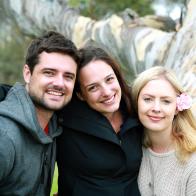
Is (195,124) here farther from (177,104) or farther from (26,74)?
(26,74)

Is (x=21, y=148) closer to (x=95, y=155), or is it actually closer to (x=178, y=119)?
(x=95, y=155)

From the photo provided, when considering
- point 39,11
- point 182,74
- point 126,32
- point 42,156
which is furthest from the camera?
point 39,11

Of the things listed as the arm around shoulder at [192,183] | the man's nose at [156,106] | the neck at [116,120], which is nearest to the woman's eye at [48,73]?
the neck at [116,120]

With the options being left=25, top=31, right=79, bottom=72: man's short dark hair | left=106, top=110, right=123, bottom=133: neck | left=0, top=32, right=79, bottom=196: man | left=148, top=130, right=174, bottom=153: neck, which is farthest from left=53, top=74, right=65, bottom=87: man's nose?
left=148, top=130, right=174, bottom=153: neck

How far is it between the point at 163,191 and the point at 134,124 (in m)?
0.49

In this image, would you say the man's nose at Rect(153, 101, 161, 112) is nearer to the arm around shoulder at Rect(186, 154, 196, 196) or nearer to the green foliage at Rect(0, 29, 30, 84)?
the arm around shoulder at Rect(186, 154, 196, 196)

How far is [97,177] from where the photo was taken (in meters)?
3.20

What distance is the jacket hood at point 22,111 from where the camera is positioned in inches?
106

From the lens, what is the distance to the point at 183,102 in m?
3.19

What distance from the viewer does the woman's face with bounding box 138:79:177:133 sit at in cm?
314

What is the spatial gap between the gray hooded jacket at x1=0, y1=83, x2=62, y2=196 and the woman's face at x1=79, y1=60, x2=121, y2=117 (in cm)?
43

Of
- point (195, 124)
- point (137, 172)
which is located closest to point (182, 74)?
point (195, 124)

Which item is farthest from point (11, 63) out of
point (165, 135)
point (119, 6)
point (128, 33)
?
point (165, 135)

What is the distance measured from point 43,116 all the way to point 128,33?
2219 mm
